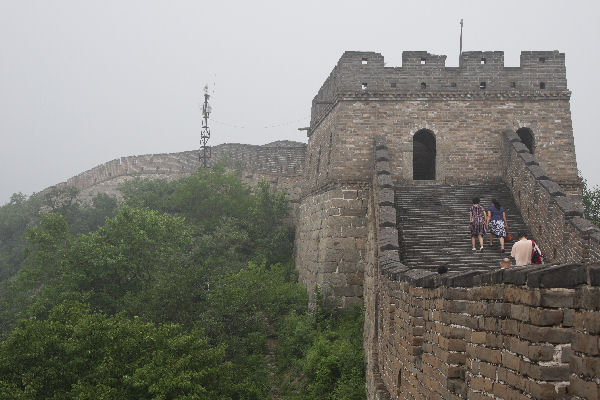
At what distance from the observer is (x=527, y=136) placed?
17.1 m

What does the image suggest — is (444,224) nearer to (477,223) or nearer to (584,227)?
(477,223)

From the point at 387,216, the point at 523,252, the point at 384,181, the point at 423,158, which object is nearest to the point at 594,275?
the point at 523,252

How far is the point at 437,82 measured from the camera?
17000mm

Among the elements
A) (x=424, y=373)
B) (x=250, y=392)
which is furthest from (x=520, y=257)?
(x=250, y=392)

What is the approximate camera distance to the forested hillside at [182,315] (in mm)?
13328

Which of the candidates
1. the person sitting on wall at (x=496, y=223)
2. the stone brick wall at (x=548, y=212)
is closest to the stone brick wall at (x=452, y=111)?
the stone brick wall at (x=548, y=212)

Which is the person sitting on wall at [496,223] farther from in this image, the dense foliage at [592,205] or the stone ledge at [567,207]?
the dense foliage at [592,205]

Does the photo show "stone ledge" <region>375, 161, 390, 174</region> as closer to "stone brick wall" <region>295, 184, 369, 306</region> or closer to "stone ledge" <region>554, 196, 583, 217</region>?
"stone brick wall" <region>295, 184, 369, 306</region>

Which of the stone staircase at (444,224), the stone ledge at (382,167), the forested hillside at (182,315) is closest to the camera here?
the stone staircase at (444,224)

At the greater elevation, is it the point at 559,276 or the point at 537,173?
the point at 537,173

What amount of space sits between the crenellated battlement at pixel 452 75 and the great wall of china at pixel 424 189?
3 centimetres

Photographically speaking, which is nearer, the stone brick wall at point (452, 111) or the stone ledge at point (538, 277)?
the stone ledge at point (538, 277)

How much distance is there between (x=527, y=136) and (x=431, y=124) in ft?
9.22

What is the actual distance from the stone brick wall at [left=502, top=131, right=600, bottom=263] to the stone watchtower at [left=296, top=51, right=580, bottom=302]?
101 centimetres
